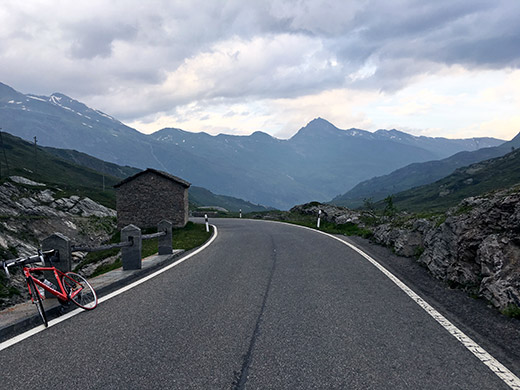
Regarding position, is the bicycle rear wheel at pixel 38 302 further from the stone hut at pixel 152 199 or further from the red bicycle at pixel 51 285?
the stone hut at pixel 152 199

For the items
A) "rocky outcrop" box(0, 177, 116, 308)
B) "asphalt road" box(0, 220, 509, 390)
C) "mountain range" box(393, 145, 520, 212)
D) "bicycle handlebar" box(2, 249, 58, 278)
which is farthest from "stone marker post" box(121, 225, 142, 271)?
"mountain range" box(393, 145, 520, 212)

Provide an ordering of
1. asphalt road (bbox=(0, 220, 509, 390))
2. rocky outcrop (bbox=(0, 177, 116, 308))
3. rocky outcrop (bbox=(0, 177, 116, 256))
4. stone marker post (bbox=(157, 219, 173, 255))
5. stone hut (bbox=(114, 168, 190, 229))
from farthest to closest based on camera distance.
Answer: stone hut (bbox=(114, 168, 190, 229)), rocky outcrop (bbox=(0, 177, 116, 256)), rocky outcrop (bbox=(0, 177, 116, 308)), stone marker post (bbox=(157, 219, 173, 255)), asphalt road (bbox=(0, 220, 509, 390))

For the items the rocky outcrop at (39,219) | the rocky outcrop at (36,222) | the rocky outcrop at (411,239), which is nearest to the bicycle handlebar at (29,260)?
the rocky outcrop at (411,239)

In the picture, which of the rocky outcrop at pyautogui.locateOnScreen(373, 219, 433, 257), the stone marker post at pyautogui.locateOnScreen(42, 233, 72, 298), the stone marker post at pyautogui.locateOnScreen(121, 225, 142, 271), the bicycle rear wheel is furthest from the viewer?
the rocky outcrop at pyautogui.locateOnScreen(373, 219, 433, 257)

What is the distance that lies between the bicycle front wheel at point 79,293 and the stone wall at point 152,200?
922 inches

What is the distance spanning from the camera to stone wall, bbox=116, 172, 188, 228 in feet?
98.3

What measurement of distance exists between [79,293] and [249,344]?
3480 mm

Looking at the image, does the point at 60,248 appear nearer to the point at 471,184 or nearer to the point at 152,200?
the point at 152,200

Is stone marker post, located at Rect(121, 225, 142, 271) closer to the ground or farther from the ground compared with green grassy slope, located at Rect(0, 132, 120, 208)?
closer to the ground

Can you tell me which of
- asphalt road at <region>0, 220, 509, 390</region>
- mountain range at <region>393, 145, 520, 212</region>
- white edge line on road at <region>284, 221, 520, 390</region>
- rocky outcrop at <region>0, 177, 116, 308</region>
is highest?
mountain range at <region>393, 145, 520, 212</region>

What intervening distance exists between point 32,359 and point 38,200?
2292 inches

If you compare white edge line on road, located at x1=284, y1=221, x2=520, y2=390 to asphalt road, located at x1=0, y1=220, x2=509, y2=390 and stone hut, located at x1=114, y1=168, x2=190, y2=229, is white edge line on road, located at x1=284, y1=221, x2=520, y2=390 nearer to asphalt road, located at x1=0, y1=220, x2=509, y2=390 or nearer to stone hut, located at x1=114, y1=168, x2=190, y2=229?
asphalt road, located at x1=0, y1=220, x2=509, y2=390

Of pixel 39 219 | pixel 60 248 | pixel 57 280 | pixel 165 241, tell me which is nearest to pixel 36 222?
pixel 39 219

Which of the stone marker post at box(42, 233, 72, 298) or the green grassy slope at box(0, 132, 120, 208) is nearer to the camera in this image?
the stone marker post at box(42, 233, 72, 298)
